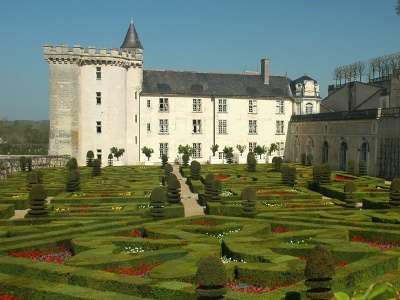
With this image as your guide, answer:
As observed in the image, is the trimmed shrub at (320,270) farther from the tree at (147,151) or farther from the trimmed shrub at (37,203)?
the tree at (147,151)

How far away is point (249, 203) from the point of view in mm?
18125

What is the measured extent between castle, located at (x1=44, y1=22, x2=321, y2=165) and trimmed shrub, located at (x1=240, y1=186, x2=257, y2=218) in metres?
30.9

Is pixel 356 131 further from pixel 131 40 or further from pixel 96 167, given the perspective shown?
pixel 131 40

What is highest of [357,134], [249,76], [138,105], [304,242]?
[249,76]

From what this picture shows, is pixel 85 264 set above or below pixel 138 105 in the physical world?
below

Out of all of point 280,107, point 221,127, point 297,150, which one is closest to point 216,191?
point 221,127

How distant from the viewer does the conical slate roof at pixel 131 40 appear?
51.2 m

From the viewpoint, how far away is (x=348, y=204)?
20.3m

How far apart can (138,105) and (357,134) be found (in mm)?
22274

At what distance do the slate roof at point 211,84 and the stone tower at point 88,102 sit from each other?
377 cm

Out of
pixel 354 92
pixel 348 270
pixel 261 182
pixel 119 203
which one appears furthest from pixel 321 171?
pixel 354 92

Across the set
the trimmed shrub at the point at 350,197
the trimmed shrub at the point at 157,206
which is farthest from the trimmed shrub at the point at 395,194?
the trimmed shrub at the point at 157,206

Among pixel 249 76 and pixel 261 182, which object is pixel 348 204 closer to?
pixel 261 182

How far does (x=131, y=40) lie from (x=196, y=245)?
137ft
